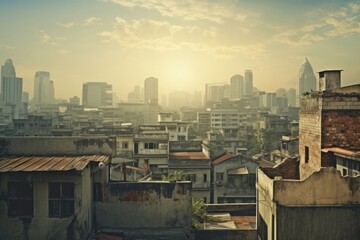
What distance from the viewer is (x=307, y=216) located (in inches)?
466

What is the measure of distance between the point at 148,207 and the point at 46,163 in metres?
4.80

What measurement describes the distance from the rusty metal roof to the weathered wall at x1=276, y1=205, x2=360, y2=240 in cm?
731

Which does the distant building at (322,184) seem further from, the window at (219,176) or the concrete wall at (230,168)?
the window at (219,176)

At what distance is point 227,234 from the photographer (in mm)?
16078

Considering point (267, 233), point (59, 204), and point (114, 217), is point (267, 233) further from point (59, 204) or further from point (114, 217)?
point (59, 204)

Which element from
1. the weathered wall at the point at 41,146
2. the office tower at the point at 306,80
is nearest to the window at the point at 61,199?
the weathered wall at the point at 41,146

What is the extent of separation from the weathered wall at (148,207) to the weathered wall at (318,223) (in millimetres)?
5192

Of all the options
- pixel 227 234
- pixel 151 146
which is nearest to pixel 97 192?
pixel 227 234

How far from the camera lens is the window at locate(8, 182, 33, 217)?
13.5 meters

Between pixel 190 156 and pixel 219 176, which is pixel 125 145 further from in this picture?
pixel 219 176

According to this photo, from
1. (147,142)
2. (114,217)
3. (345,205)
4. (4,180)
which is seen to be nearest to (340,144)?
(345,205)

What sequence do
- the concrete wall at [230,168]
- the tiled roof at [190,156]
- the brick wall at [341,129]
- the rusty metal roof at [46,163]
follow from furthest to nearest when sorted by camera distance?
the tiled roof at [190,156], the concrete wall at [230,168], the brick wall at [341,129], the rusty metal roof at [46,163]

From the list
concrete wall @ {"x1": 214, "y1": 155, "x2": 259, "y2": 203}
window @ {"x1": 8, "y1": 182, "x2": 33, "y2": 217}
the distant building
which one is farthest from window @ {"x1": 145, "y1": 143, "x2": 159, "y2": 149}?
window @ {"x1": 8, "y1": 182, "x2": 33, "y2": 217}

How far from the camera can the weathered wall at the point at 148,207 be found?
52.3 ft
